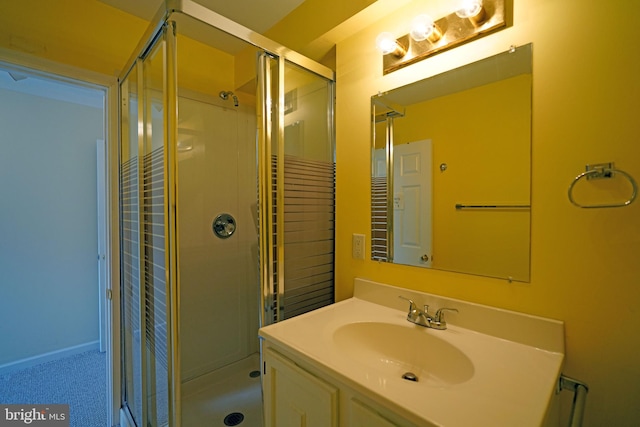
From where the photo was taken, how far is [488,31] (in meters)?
1.00

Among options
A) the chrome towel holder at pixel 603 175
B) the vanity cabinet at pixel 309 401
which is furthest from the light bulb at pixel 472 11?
the vanity cabinet at pixel 309 401

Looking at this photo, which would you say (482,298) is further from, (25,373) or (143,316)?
(25,373)

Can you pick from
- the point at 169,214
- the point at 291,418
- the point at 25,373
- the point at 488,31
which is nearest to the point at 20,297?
the point at 25,373

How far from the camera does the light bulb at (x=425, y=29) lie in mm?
1095

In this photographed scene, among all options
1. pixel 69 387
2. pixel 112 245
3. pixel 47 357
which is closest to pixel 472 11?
pixel 112 245

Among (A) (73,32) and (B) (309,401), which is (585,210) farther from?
(A) (73,32)

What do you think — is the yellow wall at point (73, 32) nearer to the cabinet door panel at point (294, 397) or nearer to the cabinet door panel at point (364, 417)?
the cabinet door panel at point (294, 397)

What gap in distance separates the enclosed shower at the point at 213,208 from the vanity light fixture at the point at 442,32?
15.9 inches

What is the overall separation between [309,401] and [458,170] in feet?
3.30

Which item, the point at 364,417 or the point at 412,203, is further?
the point at 412,203

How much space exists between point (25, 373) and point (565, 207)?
3.81 metres

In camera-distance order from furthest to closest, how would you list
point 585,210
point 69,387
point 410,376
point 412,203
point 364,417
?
point 69,387
point 412,203
point 410,376
point 585,210
point 364,417

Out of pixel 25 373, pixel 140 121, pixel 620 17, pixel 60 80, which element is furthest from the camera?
pixel 25 373

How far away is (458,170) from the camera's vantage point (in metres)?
1.12
